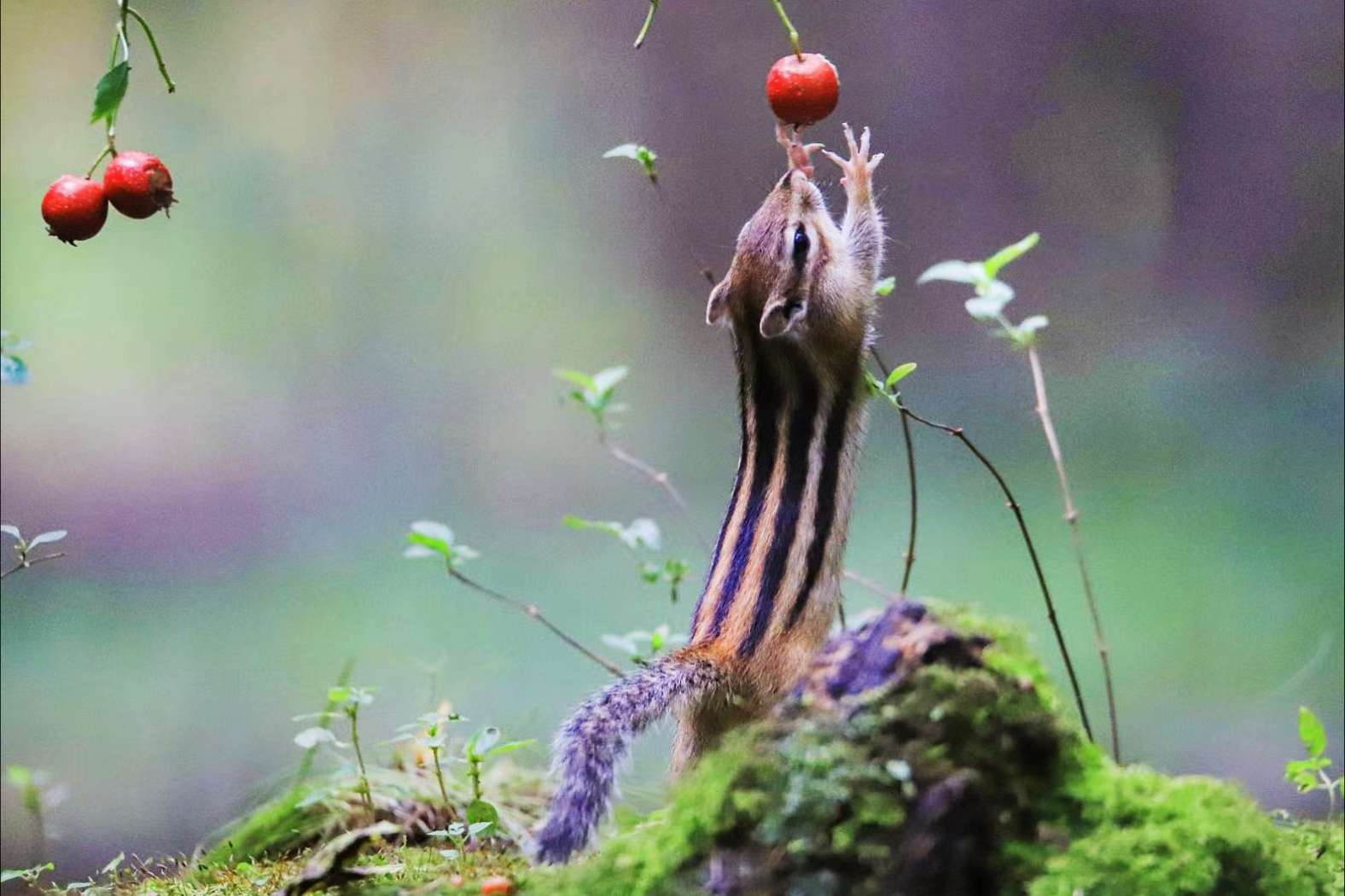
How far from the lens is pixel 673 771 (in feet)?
6.68

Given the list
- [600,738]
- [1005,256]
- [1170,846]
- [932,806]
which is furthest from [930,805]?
[1005,256]

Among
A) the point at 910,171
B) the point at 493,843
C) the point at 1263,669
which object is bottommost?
the point at 493,843

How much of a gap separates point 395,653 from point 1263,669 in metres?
3.15

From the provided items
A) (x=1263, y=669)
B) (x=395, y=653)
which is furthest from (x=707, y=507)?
(x=1263, y=669)

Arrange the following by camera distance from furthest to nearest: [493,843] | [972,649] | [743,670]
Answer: [493,843] < [743,670] < [972,649]

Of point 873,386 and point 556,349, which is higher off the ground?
point 556,349

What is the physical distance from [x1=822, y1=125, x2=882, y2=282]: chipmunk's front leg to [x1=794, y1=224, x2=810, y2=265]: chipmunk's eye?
0.11 m

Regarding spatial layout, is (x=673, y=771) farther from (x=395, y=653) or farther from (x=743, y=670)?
(x=395, y=653)

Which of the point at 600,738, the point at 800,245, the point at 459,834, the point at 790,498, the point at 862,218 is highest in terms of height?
the point at 862,218

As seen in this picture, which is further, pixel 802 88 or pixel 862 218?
pixel 862 218

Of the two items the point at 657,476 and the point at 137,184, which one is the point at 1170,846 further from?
the point at 657,476

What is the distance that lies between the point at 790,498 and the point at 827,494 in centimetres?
7

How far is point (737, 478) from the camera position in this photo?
2287mm

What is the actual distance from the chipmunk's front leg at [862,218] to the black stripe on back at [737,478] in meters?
0.32
